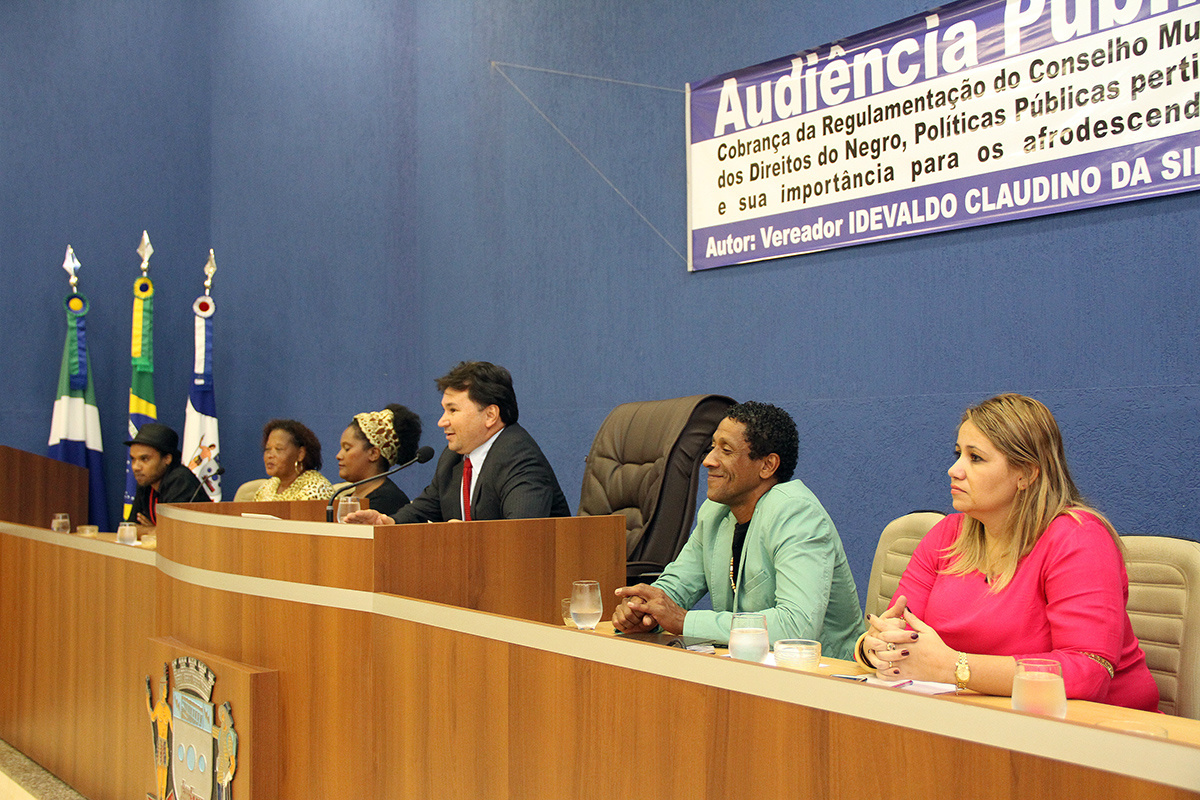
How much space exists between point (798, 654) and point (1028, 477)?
2.01ft

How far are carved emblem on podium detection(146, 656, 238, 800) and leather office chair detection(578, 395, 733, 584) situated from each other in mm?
1093

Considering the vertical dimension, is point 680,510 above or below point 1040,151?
below

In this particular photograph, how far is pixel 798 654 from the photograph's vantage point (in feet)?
4.76

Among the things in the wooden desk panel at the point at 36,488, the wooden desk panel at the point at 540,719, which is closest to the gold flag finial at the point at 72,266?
the wooden desk panel at the point at 36,488

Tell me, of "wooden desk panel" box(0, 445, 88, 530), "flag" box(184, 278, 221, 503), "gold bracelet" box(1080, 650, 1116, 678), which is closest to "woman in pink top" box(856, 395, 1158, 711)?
"gold bracelet" box(1080, 650, 1116, 678)

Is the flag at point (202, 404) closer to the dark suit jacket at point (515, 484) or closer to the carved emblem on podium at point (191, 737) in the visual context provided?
the dark suit jacket at point (515, 484)

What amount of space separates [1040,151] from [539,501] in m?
1.78

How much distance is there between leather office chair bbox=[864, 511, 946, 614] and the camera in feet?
7.48

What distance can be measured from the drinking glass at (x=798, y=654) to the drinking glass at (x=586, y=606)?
45cm

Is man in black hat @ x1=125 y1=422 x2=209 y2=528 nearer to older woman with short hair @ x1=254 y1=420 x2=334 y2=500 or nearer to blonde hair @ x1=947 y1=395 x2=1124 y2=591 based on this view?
older woman with short hair @ x1=254 y1=420 x2=334 y2=500

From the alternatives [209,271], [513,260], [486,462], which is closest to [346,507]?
[486,462]

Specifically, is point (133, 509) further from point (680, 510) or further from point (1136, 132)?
point (1136, 132)

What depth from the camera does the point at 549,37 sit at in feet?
15.8

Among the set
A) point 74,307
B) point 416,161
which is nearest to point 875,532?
point 416,161
